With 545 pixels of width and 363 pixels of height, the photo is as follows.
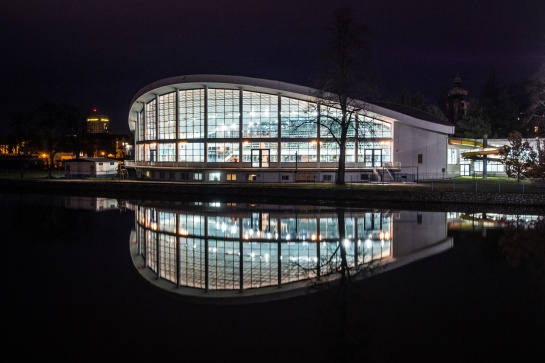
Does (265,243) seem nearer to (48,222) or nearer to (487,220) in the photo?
(487,220)

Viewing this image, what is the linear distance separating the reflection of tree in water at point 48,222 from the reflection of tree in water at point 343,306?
11648 mm

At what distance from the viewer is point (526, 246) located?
61.2ft

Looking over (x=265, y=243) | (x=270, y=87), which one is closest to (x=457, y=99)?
(x=270, y=87)

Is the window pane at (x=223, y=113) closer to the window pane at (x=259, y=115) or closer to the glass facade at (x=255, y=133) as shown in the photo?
the glass facade at (x=255, y=133)

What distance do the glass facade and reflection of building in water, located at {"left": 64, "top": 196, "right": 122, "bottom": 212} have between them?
44.0 feet

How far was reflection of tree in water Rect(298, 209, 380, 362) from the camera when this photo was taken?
30.0ft

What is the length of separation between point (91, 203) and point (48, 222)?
10.1m

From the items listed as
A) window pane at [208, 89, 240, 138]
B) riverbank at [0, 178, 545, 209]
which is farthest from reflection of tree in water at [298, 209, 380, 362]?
window pane at [208, 89, 240, 138]

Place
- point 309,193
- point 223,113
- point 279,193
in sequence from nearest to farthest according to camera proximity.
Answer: point 309,193 → point 279,193 → point 223,113

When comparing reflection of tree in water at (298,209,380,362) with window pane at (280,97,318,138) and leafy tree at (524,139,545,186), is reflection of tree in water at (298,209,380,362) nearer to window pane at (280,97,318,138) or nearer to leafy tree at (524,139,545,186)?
leafy tree at (524,139,545,186)

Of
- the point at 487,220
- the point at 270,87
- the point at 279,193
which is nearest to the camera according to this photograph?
the point at 487,220

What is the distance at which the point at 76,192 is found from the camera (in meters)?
46.1

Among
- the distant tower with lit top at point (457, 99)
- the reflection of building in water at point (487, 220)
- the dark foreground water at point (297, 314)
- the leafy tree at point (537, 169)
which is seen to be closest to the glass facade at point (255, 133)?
the leafy tree at point (537, 169)

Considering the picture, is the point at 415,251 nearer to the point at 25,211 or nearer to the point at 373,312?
the point at 373,312
